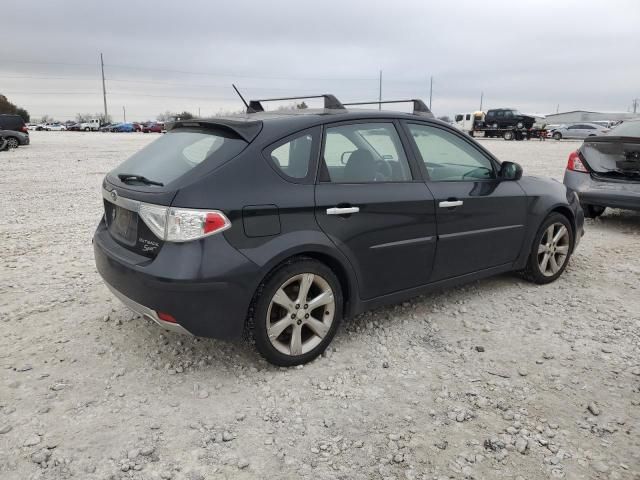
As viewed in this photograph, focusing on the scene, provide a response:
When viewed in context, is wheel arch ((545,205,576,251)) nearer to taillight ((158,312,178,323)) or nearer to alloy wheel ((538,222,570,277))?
alloy wheel ((538,222,570,277))

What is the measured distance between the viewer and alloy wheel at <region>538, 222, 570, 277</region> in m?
4.79

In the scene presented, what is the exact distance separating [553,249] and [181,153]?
356 cm

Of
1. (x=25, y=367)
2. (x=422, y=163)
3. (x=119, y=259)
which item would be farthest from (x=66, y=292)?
(x=422, y=163)

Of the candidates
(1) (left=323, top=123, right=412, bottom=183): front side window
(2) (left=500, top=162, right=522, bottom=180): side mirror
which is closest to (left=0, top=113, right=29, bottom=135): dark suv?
(1) (left=323, top=123, right=412, bottom=183): front side window

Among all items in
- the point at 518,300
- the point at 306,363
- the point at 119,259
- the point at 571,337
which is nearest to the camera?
the point at 119,259

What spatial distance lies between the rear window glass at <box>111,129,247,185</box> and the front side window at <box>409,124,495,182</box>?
1.46m

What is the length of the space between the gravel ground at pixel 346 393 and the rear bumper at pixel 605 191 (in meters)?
2.52

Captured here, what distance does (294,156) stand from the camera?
126 inches

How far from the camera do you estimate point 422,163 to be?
151 inches

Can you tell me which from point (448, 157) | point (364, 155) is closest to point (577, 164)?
point (448, 157)

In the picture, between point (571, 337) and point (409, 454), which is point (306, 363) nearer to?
point (409, 454)

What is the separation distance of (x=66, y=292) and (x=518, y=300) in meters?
3.95

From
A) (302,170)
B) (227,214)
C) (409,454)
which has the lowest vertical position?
(409,454)

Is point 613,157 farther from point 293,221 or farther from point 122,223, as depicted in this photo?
point 122,223
